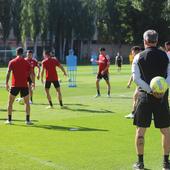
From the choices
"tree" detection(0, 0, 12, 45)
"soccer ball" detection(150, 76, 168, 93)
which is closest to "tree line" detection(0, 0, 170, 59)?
"tree" detection(0, 0, 12, 45)

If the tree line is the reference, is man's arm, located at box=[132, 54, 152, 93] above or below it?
below

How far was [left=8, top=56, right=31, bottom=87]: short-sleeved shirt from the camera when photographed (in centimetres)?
1379

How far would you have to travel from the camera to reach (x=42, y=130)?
12.8 metres

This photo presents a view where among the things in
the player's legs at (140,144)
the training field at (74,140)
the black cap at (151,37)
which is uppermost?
the black cap at (151,37)

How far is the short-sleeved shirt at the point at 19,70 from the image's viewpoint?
13.8 metres

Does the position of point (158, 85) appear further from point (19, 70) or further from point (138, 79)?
point (19, 70)

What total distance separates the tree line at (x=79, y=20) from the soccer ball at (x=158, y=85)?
6479 cm

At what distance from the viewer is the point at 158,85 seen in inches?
308

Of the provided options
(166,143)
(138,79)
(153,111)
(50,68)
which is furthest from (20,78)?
(166,143)

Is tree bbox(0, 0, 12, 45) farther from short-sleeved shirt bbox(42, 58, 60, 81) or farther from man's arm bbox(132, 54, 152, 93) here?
man's arm bbox(132, 54, 152, 93)

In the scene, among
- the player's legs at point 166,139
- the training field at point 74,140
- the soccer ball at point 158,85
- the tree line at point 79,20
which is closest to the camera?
the soccer ball at point 158,85

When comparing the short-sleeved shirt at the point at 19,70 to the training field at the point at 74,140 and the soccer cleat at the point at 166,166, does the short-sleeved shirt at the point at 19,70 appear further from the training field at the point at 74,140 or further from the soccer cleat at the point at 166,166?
the soccer cleat at the point at 166,166

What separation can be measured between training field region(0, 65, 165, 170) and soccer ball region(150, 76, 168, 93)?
1517mm

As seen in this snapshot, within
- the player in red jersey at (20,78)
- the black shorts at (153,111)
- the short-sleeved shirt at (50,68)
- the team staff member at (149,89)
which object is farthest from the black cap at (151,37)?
the short-sleeved shirt at (50,68)
